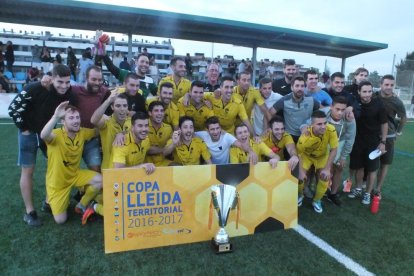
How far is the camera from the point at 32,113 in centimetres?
377

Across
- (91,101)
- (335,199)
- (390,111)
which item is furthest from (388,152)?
(91,101)

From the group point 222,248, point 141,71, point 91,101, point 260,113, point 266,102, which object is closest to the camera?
point 222,248

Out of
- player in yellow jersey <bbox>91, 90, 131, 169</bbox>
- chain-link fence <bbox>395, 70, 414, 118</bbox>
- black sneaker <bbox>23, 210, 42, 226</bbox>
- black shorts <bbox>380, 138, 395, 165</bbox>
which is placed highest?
chain-link fence <bbox>395, 70, 414, 118</bbox>

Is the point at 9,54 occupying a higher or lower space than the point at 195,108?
higher

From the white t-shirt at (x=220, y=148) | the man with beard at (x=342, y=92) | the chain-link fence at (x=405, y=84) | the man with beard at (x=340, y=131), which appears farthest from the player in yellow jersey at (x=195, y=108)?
the chain-link fence at (x=405, y=84)

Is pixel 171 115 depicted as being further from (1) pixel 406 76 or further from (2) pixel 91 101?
(1) pixel 406 76

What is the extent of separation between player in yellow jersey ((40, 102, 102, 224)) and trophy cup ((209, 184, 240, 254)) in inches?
60.5

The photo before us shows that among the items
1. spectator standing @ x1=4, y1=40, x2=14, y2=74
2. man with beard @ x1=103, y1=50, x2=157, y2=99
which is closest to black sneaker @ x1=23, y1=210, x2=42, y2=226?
man with beard @ x1=103, y1=50, x2=157, y2=99

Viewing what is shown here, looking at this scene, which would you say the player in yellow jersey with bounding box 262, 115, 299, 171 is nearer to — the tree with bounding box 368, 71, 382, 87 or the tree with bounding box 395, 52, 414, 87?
the tree with bounding box 395, 52, 414, 87

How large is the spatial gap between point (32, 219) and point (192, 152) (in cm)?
207

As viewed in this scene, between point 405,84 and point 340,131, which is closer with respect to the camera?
point 340,131

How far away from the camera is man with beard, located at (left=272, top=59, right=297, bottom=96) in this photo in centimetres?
559

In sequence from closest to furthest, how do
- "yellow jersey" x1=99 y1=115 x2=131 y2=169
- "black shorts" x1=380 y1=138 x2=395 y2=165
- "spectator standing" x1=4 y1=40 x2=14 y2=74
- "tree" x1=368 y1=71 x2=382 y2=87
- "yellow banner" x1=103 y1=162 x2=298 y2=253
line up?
"yellow banner" x1=103 y1=162 x2=298 y2=253 → "yellow jersey" x1=99 y1=115 x2=131 y2=169 → "black shorts" x1=380 y1=138 x2=395 y2=165 → "spectator standing" x1=4 y1=40 x2=14 y2=74 → "tree" x1=368 y1=71 x2=382 y2=87

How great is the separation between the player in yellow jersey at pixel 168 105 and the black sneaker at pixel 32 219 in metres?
2.04
